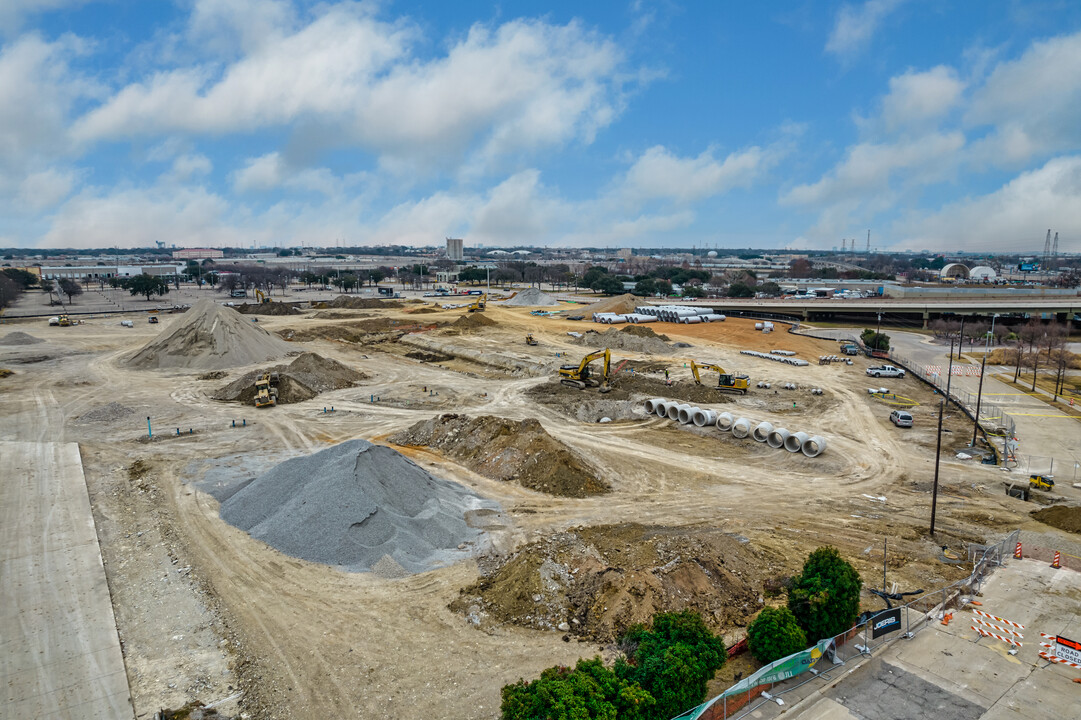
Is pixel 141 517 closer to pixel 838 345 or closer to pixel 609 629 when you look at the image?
pixel 609 629

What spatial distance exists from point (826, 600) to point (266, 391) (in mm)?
34242

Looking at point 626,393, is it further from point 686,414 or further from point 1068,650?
point 1068,650

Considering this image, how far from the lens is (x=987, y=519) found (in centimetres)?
2227

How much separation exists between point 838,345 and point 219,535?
63119 mm

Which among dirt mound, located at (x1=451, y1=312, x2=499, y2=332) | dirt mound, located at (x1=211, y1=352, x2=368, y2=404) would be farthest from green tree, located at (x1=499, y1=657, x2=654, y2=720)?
dirt mound, located at (x1=451, y1=312, x2=499, y2=332)

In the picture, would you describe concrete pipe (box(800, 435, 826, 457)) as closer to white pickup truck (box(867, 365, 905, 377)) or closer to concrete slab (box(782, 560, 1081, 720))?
concrete slab (box(782, 560, 1081, 720))

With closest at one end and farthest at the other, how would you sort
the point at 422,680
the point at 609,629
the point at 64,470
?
the point at 422,680 < the point at 609,629 < the point at 64,470

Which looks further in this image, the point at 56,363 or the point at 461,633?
the point at 56,363

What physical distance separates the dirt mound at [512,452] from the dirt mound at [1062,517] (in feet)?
51.3

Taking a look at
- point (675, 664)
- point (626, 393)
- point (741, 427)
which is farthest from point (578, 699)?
point (626, 393)

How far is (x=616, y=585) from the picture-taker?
16047 mm

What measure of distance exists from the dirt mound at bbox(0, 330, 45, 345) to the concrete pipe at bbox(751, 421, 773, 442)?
66275 mm

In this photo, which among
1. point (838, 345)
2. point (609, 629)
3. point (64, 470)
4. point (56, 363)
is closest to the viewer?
point (609, 629)

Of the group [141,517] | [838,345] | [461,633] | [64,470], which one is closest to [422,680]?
[461,633]
